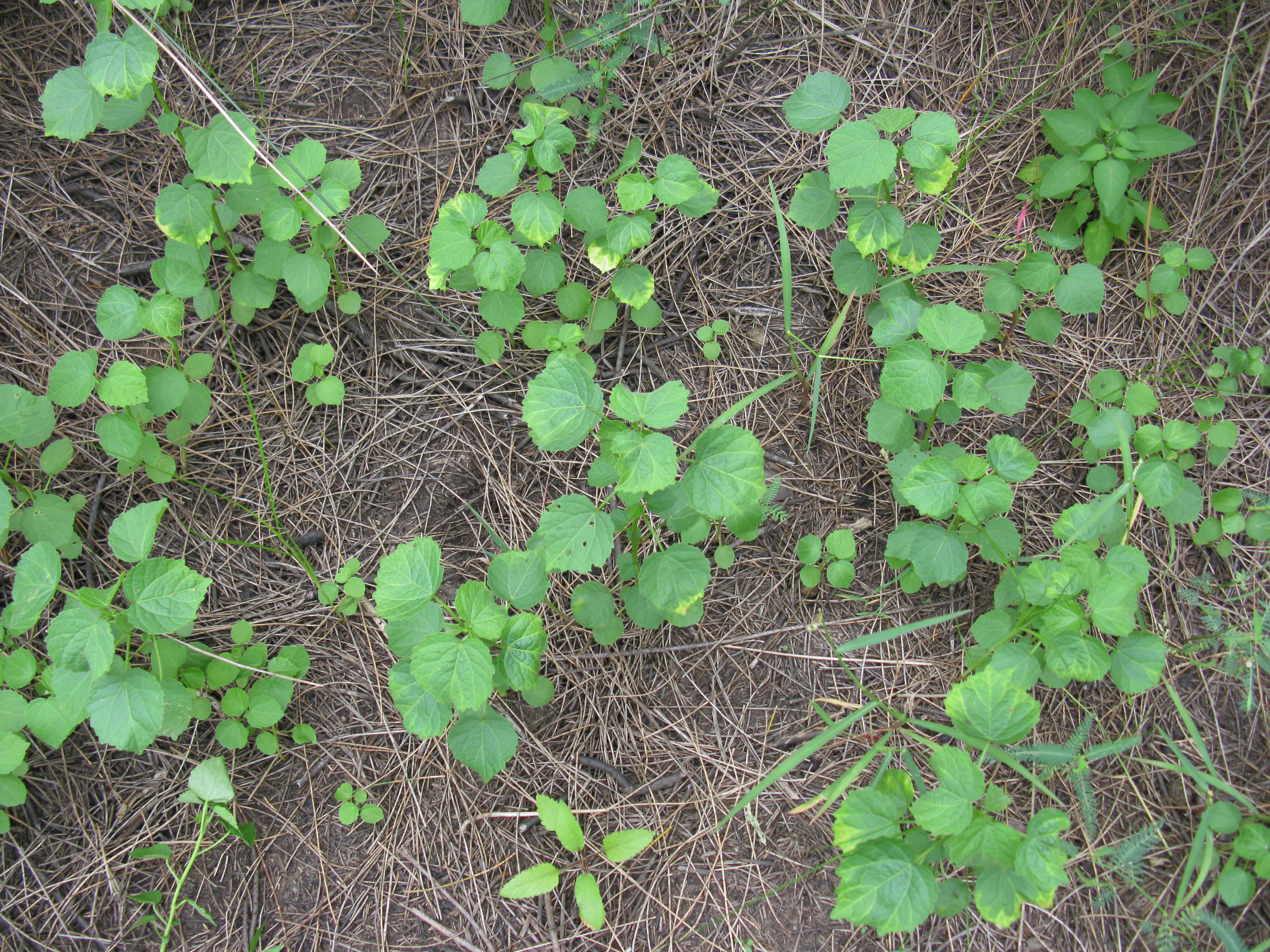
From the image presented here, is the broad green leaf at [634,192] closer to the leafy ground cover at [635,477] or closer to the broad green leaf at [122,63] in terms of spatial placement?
the leafy ground cover at [635,477]

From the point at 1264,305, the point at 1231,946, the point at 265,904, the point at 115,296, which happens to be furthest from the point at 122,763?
the point at 1264,305

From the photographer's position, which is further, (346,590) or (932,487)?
(346,590)

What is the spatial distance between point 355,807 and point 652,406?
1.32 meters

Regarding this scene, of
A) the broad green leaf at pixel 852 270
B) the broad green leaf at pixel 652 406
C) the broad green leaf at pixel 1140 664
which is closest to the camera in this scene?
the broad green leaf at pixel 652 406

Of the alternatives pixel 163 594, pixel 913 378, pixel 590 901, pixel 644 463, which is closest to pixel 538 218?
pixel 644 463

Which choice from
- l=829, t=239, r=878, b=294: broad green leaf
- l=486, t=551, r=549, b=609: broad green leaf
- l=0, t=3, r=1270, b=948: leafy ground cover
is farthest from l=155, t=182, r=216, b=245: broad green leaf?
l=829, t=239, r=878, b=294: broad green leaf

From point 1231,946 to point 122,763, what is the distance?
2.80 m

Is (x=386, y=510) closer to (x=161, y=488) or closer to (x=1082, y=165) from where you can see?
(x=161, y=488)

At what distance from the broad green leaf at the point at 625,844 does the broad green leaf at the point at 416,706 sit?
1.79 feet

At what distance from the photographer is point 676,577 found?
180cm

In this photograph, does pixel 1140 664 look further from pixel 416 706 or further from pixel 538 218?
pixel 538 218

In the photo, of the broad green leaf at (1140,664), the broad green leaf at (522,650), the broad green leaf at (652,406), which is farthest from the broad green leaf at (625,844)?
the broad green leaf at (1140,664)

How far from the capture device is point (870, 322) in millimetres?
2209

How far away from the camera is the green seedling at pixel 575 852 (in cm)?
187
